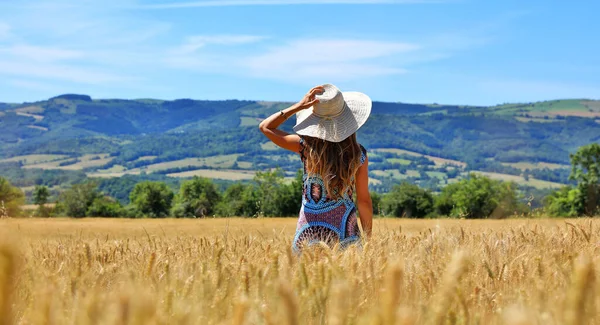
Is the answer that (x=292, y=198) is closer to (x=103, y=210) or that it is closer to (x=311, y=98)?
(x=103, y=210)

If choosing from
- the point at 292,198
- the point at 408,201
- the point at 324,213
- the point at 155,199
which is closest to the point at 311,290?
the point at 324,213

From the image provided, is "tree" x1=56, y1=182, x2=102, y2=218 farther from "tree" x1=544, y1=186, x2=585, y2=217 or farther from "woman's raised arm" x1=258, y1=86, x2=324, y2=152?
"woman's raised arm" x1=258, y1=86, x2=324, y2=152

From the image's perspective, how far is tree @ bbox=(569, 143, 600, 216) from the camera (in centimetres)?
6581

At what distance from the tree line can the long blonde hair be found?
47.3 m

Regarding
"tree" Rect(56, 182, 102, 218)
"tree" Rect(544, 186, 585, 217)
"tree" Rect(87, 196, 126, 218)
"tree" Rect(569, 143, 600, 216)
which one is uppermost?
"tree" Rect(569, 143, 600, 216)

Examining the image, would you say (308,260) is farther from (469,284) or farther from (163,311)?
(163,311)

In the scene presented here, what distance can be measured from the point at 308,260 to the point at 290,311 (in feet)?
7.97

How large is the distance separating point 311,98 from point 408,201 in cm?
7106

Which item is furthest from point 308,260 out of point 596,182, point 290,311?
point 596,182

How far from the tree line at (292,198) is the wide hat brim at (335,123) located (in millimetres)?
47132

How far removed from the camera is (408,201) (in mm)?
76375

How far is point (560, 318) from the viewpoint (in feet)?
5.75

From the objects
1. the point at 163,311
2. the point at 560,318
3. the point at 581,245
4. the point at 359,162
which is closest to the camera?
the point at 560,318

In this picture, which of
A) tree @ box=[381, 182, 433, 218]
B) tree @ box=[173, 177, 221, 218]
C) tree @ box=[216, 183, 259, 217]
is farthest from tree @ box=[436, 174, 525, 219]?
tree @ box=[173, 177, 221, 218]
